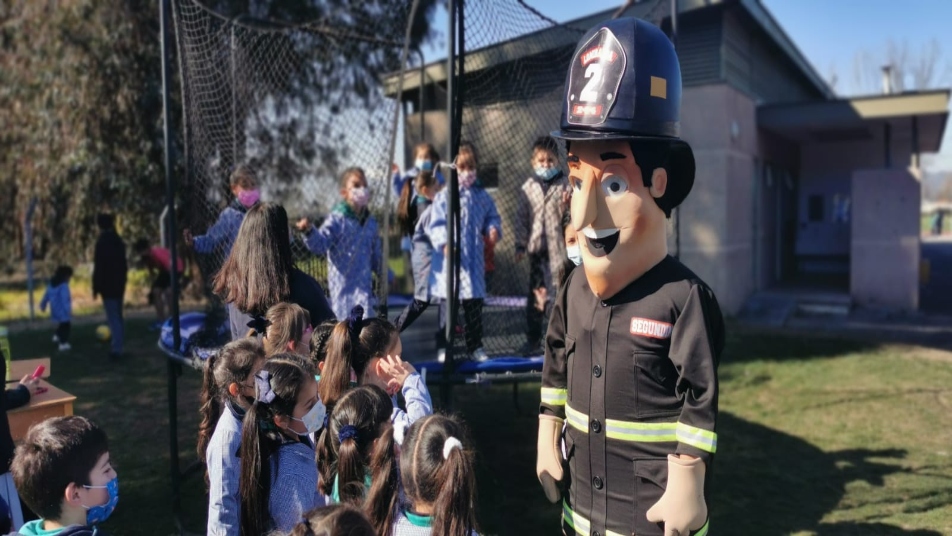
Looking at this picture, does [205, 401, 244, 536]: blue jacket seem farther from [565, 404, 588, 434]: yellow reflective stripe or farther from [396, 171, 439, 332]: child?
[396, 171, 439, 332]: child

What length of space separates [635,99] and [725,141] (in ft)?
31.4

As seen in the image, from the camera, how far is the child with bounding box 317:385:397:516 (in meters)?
2.35

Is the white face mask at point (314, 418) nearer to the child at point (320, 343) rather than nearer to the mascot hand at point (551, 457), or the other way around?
the child at point (320, 343)

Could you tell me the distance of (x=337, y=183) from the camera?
5918 mm

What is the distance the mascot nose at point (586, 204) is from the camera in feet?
8.09

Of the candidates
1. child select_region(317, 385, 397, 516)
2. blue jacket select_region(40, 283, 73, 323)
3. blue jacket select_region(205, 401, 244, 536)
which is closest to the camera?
child select_region(317, 385, 397, 516)

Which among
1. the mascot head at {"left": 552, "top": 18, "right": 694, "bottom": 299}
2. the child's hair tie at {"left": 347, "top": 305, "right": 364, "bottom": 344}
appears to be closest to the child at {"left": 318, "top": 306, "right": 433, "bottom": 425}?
the child's hair tie at {"left": 347, "top": 305, "right": 364, "bottom": 344}

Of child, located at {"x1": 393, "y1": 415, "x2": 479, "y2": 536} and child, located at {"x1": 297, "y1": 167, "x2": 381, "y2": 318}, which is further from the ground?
child, located at {"x1": 297, "y1": 167, "x2": 381, "y2": 318}

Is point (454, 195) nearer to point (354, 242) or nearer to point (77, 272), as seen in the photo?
point (354, 242)

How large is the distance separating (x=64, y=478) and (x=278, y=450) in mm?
672

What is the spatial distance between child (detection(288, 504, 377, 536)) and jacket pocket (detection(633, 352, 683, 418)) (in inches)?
38.4

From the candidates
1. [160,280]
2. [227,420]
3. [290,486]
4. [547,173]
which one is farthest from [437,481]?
[160,280]

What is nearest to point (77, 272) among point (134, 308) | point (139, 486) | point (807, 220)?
point (134, 308)

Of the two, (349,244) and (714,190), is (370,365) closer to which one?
(349,244)
